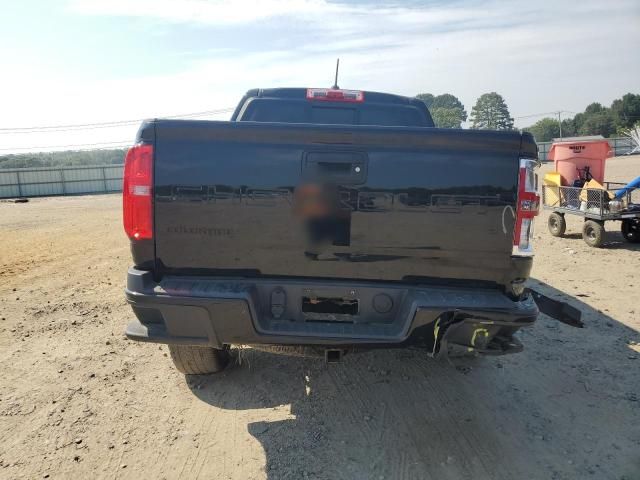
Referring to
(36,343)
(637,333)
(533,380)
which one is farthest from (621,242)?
(36,343)

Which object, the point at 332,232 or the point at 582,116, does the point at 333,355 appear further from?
the point at 582,116

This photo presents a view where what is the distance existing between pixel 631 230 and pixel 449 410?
703cm

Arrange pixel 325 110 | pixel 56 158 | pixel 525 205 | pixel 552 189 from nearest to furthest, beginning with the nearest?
pixel 525 205, pixel 325 110, pixel 552 189, pixel 56 158

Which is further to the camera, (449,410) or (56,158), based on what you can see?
(56,158)

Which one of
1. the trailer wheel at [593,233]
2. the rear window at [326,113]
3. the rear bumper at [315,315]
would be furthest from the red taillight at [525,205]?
the trailer wheel at [593,233]

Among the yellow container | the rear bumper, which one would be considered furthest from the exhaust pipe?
the yellow container

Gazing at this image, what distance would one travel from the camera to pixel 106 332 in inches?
186

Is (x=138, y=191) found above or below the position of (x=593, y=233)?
above

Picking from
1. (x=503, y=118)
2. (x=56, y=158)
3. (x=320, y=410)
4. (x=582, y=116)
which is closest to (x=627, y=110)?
(x=582, y=116)

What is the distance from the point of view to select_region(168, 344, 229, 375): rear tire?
3.39m

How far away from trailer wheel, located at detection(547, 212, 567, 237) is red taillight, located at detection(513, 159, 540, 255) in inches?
300

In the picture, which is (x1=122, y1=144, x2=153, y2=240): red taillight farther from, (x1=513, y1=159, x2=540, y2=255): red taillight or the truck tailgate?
(x1=513, y1=159, x2=540, y2=255): red taillight

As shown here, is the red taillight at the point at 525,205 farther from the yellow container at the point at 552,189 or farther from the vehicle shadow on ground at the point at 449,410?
the yellow container at the point at 552,189

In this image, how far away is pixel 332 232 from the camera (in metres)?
2.62
